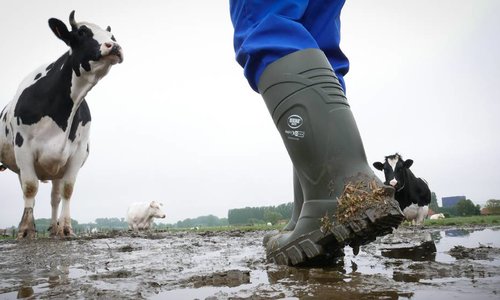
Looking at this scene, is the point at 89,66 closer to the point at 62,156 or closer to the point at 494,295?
the point at 62,156

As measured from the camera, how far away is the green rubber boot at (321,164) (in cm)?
135

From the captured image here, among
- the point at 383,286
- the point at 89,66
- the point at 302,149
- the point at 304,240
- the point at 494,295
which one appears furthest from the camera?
the point at 89,66

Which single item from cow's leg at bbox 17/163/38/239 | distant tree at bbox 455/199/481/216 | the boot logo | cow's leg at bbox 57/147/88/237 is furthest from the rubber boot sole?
distant tree at bbox 455/199/481/216

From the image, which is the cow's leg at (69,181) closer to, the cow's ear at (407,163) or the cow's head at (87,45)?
the cow's head at (87,45)

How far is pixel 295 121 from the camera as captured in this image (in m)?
1.59

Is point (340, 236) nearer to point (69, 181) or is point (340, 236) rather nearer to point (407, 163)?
point (69, 181)

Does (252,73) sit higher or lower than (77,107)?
lower

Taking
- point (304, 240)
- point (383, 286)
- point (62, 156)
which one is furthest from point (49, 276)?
point (62, 156)

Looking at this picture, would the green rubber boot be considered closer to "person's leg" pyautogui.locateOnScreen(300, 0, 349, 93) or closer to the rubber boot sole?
the rubber boot sole

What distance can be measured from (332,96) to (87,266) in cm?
142

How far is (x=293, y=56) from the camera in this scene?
5.48 feet

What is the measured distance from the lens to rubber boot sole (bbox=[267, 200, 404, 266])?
51.6 inches

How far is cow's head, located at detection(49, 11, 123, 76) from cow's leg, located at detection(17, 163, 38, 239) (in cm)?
141

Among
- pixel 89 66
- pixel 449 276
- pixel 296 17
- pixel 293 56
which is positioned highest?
pixel 89 66
